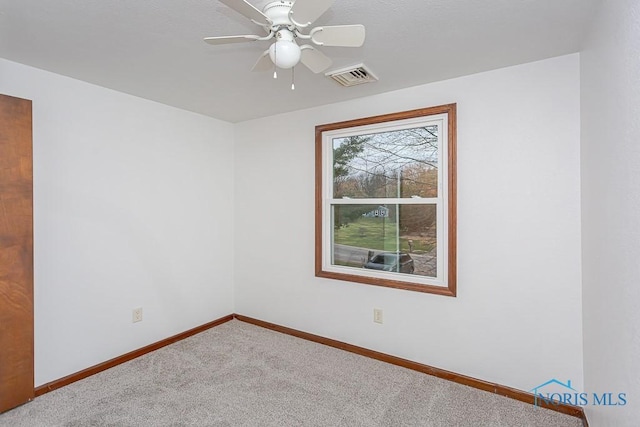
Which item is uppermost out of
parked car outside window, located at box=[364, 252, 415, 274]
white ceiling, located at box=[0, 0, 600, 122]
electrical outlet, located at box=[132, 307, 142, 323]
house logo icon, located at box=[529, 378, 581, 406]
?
white ceiling, located at box=[0, 0, 600, 122]

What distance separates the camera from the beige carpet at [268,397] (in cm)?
205

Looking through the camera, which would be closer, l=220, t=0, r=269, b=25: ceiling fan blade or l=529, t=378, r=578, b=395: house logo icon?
l=220, t=0, r=269, b=25: ceiling fan blade

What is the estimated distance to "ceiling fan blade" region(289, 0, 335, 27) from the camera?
1.26 meters

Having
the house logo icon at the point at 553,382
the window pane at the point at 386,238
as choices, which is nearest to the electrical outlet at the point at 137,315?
the window pane at the point at 386,238

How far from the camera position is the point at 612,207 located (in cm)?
141

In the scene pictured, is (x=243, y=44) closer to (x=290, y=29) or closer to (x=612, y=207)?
(x=290, y=29)

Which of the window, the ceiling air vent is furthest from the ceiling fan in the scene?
the window

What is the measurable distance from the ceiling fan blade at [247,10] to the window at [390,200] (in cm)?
165

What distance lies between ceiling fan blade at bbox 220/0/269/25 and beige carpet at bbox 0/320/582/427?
231cm

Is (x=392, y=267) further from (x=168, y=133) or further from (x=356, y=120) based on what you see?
(x=168, y=133)

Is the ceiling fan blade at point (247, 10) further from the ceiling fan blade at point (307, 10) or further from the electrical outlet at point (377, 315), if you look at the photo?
the electrical outlet at point (377, 315)

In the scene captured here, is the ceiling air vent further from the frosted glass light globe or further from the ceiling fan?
the frosted glass light globe

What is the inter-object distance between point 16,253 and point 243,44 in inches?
81.9

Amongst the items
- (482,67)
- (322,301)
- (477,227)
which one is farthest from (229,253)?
(482,67)
